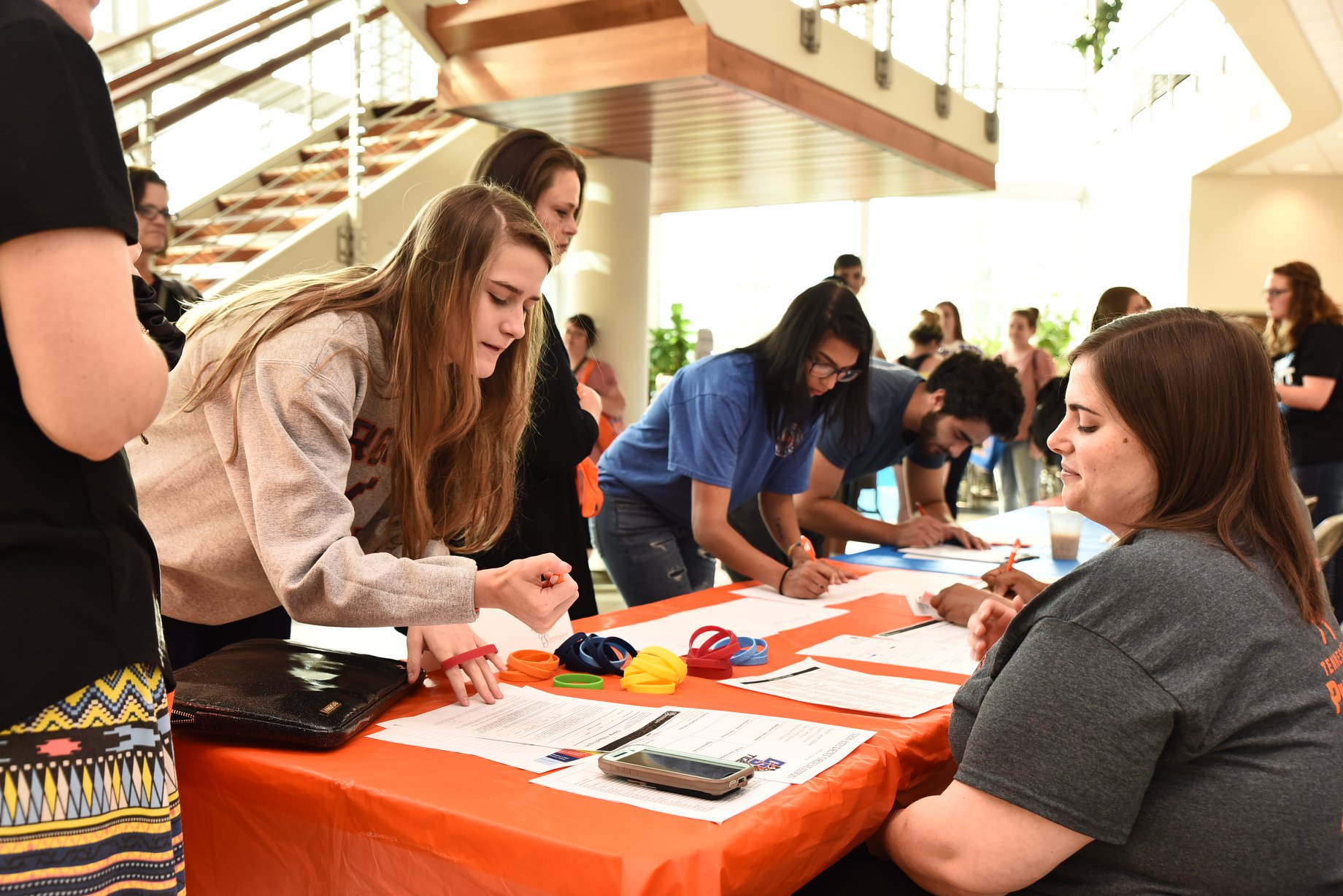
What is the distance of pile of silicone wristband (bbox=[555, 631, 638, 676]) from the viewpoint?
1.62 m

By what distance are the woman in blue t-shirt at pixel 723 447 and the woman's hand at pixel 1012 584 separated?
0.36 metres

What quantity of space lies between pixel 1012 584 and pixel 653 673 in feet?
3.31

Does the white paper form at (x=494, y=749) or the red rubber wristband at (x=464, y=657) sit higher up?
the red rubber wristband at (x=464, y=657)

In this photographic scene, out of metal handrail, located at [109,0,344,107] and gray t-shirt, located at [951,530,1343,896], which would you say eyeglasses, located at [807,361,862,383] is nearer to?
gray t-shirt, located at [951,530,1343,896]

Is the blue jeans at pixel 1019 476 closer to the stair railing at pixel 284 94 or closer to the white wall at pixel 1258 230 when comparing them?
the stair railing at pixel 284 94

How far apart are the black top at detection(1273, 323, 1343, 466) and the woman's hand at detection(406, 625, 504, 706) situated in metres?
4.04

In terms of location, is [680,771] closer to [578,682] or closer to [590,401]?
[578,682]

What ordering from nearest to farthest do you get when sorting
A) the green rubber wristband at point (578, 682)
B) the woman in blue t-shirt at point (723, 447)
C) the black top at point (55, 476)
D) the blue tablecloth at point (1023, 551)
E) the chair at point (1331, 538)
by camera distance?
the black top at point (55, 476)
the green rubber wristband at point (578, 682)
the woman in blue t-shirt at point (723, 447)
the chair at point (1331, 538)
the blue tablecloth at point (1023, 551)

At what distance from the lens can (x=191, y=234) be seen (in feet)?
20.5

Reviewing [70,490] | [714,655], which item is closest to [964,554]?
[714,655]

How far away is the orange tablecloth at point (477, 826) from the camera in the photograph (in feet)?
3.20

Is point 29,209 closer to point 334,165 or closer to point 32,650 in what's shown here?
point 32,650

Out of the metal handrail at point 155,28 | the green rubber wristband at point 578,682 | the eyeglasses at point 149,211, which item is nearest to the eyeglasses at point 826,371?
the green rubber wristband at point 578,682

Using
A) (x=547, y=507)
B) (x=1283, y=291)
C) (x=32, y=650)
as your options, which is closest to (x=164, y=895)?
(x=32, y=650)
